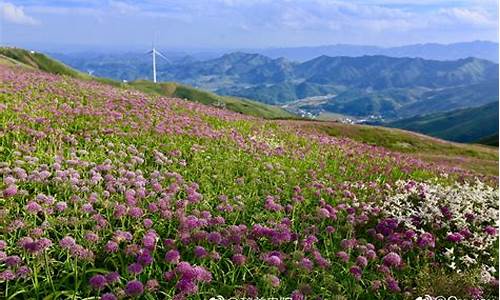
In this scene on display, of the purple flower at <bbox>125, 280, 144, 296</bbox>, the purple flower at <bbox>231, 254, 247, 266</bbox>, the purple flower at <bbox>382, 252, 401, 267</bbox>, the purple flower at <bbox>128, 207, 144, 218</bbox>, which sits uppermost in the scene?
the purple flower at <bbox>128, 207, 144, 218</bbox>

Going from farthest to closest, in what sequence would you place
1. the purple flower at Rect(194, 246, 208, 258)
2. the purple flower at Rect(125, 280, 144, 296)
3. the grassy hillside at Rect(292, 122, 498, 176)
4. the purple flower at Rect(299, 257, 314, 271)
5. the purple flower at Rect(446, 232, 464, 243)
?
the grassy hillside at Rect(292, 122, 498, 176)
the purple flower at Rect(446, 232, 464, 243)
the purple flower at Rect(299, 257, 314, 271)
the purple flower at Rect(194, 246, 208, 258)
the purple flower at Rect(125, 280, 144, 296)

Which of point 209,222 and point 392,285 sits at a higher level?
point 209,222

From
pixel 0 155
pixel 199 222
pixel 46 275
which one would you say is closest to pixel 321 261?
pixel 199 222

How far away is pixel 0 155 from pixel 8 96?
7.35 metres

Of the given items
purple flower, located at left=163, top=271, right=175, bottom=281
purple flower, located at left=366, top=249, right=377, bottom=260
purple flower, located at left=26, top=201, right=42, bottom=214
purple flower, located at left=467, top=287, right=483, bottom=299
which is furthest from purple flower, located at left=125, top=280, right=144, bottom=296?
purple flower, located at left=467, top=287, right=483, bottom=299

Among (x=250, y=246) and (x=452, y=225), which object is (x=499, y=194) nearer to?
(x=452, y=225)

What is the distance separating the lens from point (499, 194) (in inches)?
563

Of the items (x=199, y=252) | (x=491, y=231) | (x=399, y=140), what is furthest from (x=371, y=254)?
(x=399, y=140)

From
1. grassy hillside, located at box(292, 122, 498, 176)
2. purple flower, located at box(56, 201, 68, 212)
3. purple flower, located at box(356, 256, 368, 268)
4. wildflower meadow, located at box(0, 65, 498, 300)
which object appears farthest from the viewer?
grassy hillside, located at box(292, 122, 498, 176)

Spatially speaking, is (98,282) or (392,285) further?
(392,285)

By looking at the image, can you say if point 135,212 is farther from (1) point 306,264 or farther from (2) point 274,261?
(1) point 306,264

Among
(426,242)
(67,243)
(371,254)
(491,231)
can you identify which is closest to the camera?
(67,243)

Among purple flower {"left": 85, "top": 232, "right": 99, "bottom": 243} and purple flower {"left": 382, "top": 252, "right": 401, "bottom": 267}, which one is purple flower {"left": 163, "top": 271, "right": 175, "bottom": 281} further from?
purple flower {"left": 382, "top": 252, "right": 401, "bottom": 267}

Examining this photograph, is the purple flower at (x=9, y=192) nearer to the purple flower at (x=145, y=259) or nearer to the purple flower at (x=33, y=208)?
the purple flower at (x=33, y=208)
